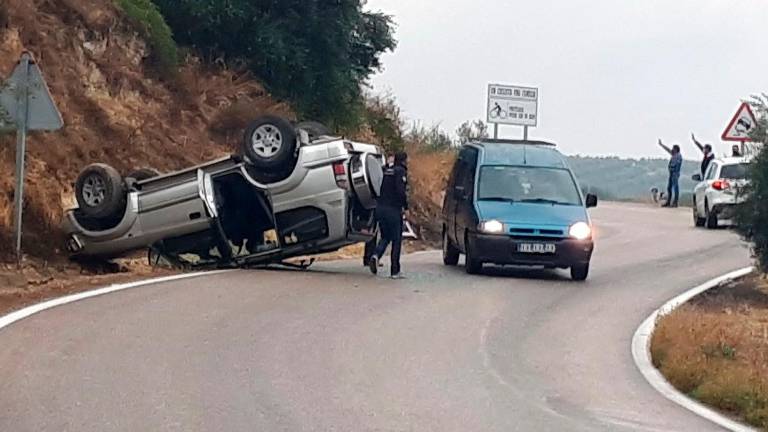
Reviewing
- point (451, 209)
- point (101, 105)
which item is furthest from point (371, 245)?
point (101, 105)

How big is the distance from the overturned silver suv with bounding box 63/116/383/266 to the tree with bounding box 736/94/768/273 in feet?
17.1

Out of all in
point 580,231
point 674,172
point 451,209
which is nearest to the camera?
point 580,231

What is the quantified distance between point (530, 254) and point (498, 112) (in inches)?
571

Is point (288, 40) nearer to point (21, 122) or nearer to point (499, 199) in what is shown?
point (499, 199)

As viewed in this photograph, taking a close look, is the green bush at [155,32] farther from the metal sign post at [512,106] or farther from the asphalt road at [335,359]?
the asphalt road at [335,359]

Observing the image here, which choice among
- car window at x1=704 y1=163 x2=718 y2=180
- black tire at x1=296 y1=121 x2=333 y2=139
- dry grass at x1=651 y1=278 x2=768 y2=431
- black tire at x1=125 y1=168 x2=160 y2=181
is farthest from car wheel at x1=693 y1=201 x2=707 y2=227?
black tire at x1=125 y1=168 x2=160 y2=181

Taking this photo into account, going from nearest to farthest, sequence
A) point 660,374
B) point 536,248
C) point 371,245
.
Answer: point 660,374 < point 536,248 < point 371,245

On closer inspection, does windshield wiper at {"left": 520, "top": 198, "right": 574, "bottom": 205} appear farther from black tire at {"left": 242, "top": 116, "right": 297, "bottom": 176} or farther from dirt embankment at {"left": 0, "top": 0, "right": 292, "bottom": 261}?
dirt embankment at {"left": 0, "top": 0, "right": 292, "bottom": 261}

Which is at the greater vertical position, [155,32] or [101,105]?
[155,32]

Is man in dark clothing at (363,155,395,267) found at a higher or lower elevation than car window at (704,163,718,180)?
lower

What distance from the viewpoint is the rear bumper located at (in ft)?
69.3

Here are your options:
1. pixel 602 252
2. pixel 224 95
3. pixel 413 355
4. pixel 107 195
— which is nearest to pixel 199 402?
pixel 413 355

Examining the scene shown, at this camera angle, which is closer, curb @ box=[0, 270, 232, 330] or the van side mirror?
curb @ box=[0, 270, 232, 330]

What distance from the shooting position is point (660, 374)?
13320 mm
